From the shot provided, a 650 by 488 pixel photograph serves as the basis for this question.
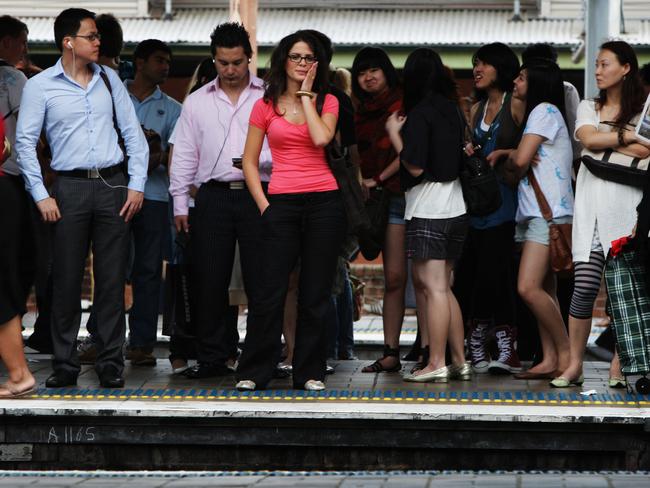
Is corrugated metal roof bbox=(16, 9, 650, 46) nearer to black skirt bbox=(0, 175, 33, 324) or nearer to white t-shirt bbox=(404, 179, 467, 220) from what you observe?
white t-shirt bbox=(404, 179, 467, 220)

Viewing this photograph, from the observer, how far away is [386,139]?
9.47 metres

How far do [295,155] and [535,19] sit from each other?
1194 cm

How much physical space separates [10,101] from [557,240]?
3.39 metres

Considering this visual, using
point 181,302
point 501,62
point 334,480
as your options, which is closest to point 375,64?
point 501,62

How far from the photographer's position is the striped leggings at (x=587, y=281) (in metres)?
8.54

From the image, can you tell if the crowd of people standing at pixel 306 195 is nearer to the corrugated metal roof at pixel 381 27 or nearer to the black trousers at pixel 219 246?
the black trousers at pixel 219 246

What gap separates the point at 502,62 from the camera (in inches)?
368

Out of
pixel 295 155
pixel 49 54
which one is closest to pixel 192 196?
pixel 295 155

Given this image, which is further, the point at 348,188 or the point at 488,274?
the point at 488,274

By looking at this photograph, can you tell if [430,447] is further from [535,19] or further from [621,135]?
[535,19]

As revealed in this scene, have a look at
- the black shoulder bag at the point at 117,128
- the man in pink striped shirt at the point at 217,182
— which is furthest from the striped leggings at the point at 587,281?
the black shoulder bag at the point at 117,128

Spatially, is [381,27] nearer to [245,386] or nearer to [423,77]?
[423,77]

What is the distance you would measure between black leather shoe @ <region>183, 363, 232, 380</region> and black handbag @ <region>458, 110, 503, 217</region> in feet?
6.00

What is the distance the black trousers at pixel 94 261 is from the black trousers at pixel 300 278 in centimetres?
80
